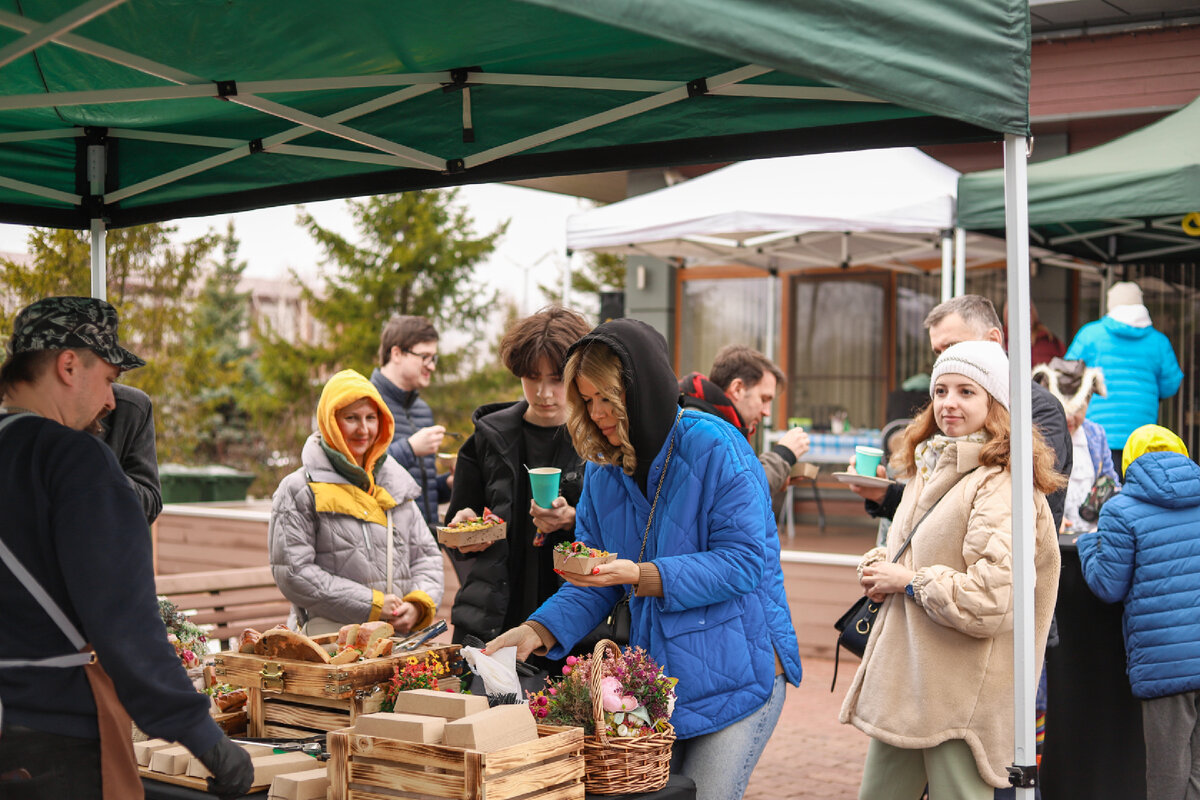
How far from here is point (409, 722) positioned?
7.64 ft

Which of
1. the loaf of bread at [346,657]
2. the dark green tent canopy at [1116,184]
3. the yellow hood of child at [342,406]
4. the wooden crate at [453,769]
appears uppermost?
the dark green tent canopy at [1116,184]

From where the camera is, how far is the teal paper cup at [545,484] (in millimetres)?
3389

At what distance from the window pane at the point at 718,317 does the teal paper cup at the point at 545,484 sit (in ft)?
34.0

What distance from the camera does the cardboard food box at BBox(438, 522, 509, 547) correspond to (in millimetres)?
3521

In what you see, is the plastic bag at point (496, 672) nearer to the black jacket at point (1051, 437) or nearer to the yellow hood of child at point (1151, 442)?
the black jacket at point (1051, 437)

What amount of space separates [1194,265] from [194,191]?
9.88m

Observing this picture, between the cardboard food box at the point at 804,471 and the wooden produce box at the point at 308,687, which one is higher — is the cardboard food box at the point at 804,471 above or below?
above

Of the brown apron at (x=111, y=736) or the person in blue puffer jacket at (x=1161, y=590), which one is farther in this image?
the person in blue puffer jacket at (x=1161, y=590)

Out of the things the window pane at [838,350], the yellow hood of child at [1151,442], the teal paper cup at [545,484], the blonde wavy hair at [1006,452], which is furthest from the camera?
the window pane at [838,350]

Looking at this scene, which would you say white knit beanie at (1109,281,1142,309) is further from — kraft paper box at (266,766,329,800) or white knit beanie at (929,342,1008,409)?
kraft paper box at (266,766,329,800)

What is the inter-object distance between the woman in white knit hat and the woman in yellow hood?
166cm

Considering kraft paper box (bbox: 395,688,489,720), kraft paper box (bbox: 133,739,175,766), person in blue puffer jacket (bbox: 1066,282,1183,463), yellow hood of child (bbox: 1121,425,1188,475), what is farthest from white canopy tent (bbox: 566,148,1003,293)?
kraft paper box (bbox: 133,739,175,766)

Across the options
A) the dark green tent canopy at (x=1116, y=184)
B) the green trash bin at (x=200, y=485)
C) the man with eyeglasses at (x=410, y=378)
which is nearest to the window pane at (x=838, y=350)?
the dark green tent canopy at (x=1116, y=184)

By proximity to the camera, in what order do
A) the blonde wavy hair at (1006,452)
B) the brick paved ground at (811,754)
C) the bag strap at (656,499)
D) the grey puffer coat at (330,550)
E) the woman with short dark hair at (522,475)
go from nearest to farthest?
the bag strap at (656,499) < the blonde wavy hair at (1006,452) < the woman with short dark hair at (522,475) < the grey puffer coat at (330,550) < the brick paved ground at (811,754)
